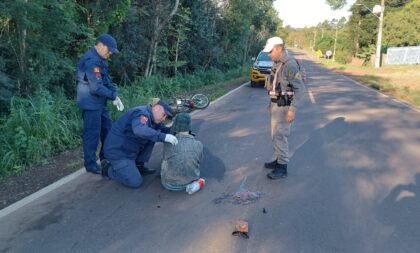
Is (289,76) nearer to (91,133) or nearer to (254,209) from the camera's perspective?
(254,209)

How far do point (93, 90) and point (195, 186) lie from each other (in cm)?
194

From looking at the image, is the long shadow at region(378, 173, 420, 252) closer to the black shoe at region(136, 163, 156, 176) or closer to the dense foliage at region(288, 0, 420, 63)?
the black shoe at region(136, 163, 156, 176)

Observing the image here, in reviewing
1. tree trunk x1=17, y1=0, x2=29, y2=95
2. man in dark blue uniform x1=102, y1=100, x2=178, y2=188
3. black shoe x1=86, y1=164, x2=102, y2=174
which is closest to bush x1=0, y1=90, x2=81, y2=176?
tree trunk x1=17, y1=0, x2=29, y2=95

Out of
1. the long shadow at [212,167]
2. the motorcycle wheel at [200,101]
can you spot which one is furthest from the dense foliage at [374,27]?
the long shadow at [212,167]

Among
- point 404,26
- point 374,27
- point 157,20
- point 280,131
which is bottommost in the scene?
point 280,131

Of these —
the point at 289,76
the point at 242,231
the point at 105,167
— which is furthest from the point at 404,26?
the point at 242,231

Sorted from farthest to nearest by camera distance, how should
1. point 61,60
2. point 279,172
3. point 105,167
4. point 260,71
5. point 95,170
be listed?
point 260,71 → point 61,60 → point 95,170 → point 279,172 → point 105,167

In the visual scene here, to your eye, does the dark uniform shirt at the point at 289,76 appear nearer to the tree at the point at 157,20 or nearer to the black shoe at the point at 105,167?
the black shoe at the point at 105,167

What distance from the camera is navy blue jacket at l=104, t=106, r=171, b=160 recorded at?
4.88 m

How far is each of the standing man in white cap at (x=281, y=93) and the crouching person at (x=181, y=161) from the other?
1.22m

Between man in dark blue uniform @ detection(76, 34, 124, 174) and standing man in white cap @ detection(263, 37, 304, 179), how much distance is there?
7.39ft

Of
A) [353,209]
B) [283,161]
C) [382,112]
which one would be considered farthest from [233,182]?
[382,112]

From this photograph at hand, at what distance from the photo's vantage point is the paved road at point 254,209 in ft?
12.1

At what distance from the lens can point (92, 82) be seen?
204 inches
